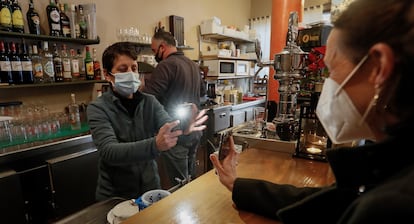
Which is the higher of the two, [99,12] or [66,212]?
[99,12]

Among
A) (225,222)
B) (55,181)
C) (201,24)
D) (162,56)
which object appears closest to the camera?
(225,222)

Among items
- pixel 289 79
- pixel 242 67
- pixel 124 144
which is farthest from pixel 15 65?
pixel 242 67

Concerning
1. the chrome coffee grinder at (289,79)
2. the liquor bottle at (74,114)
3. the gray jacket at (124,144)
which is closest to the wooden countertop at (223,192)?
the chrome coffee grinder at (289,79)

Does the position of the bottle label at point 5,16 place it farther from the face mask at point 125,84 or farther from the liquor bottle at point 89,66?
the face mask at point 125,84

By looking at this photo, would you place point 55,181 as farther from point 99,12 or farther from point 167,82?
point 99,12

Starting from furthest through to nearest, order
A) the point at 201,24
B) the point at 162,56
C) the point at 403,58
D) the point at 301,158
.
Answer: the point at 201,24, the point at 162,56, the point at 301,158, the point at 403,58

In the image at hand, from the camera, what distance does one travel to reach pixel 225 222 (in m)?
0.74

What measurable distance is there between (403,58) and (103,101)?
1.32m

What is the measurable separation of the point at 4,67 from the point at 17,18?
1.31 feet

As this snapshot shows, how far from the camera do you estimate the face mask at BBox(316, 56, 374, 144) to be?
53 centimetres

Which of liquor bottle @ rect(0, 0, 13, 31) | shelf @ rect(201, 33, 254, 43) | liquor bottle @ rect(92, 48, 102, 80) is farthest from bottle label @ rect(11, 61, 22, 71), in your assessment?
shelf @ rect(201, 33, 254, 43)

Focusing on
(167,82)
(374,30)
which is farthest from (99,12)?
(374,30)

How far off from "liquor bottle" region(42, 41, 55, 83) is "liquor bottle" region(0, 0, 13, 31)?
0.29m

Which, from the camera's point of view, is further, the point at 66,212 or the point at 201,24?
the point at 201,24
